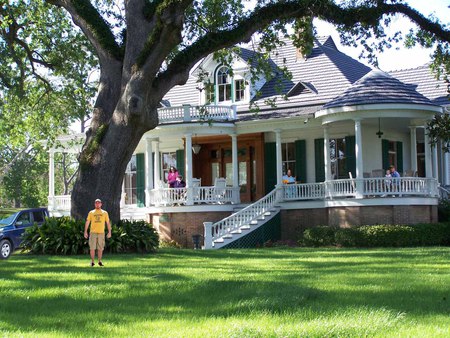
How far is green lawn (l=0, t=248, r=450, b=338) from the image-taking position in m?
7.62

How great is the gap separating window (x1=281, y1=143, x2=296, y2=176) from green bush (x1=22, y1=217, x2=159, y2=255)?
11.3m

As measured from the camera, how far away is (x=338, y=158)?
28.8m

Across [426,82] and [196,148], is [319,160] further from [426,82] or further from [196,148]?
[426,82]

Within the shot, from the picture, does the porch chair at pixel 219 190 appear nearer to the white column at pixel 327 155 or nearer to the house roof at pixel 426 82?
the white column at pixel 327 155

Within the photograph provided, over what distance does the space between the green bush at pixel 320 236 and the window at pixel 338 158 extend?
417 centimetres

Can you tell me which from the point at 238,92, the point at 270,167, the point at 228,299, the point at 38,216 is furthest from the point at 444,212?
the point at 228,299

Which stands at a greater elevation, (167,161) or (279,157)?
(167,161)

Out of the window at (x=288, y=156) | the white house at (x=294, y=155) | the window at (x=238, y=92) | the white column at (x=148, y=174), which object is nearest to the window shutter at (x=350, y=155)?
the white house at (x=294, y=155)

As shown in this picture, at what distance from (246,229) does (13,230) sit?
27.1 ft

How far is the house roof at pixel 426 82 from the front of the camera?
3098cm

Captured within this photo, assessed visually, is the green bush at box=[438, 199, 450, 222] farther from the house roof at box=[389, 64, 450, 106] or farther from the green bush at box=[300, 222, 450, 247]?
the house roof at box=[389, 64, 450, 106]

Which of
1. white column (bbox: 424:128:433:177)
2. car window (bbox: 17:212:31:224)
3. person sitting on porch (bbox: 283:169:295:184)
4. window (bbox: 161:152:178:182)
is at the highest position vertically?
window (bbox: 161:152:178:182)

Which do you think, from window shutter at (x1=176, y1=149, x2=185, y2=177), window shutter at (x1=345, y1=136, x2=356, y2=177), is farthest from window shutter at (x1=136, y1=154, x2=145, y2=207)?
window shutter at (x1=345, y1=136, x2=356, y2=177)

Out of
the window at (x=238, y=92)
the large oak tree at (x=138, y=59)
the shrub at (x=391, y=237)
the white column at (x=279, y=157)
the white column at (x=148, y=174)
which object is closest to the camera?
the large oak tree at (x=138, y=59)
